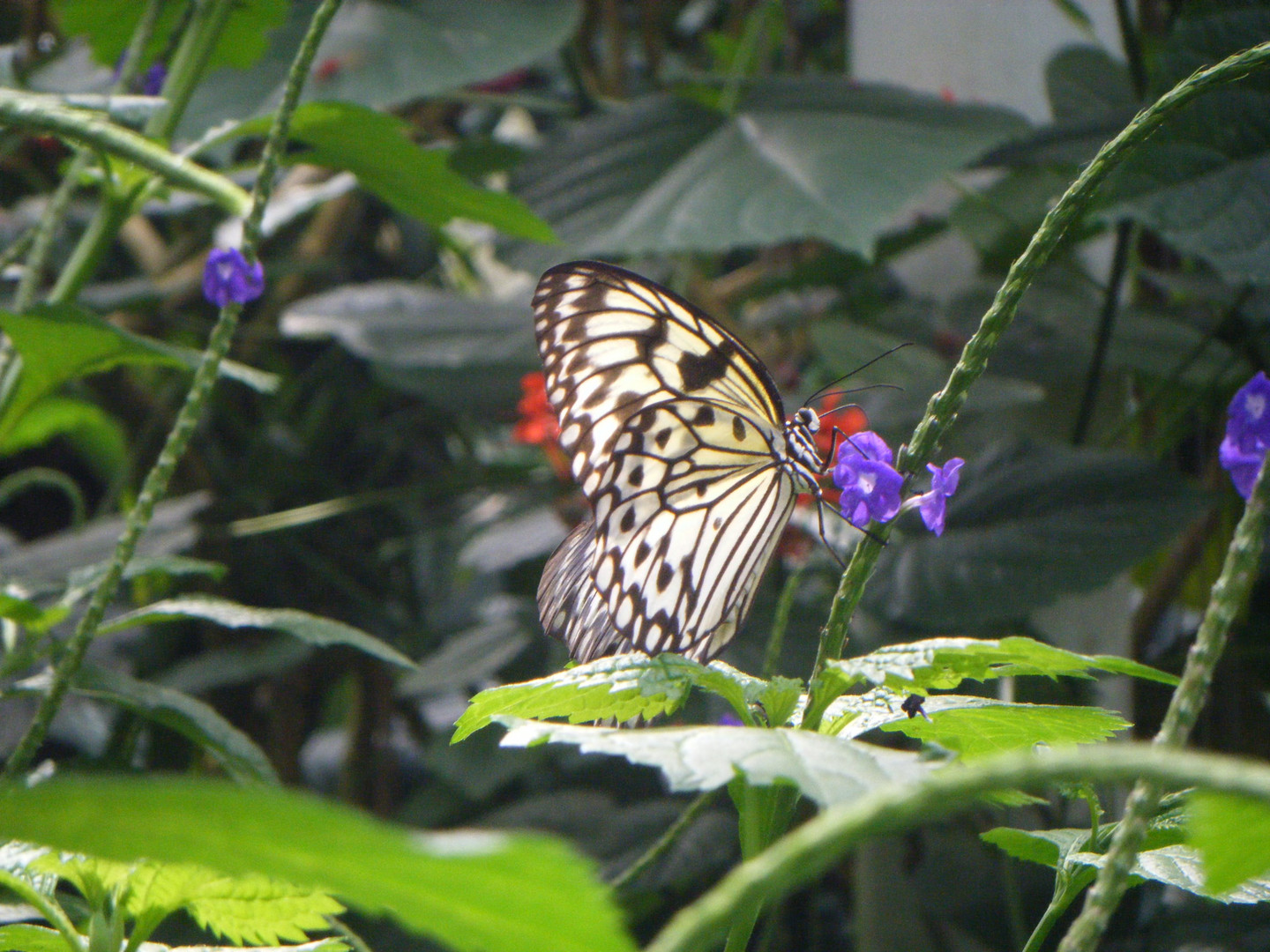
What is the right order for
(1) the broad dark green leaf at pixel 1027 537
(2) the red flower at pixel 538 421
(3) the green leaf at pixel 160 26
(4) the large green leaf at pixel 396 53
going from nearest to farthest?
(3) the green leaf at pixel 160 26 < (1) the broad dark green leaf at pixel 1027 537 < (4) the large green leaf at pixel 396 53 < (2) the red flower at pixel 538 421

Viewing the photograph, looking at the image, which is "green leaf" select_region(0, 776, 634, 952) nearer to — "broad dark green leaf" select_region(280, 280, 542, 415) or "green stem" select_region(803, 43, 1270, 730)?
"green stem" select_region(803, 43, 1270, 730)

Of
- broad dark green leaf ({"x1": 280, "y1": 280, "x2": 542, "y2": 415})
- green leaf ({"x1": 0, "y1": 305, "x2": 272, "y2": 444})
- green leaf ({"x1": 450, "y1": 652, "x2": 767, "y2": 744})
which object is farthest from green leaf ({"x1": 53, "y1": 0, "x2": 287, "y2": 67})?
green leaf ({"x1": 450, "y1": 652, "x2": 767, "y2": 744})

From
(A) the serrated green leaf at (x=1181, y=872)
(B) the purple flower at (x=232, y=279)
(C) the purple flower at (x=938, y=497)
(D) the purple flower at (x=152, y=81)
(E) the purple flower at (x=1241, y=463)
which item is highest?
(D) the purple flower at (x=152, y=81)

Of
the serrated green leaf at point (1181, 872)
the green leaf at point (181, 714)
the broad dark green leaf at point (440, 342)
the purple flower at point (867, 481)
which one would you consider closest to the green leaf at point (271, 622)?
the green leaf at point (181, 714)

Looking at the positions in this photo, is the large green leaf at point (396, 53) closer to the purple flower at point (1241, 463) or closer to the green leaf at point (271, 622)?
the green leaf at point (271, 622)

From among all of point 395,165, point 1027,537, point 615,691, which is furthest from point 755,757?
point 1027,537

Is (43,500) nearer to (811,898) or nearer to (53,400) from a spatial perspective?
(53,400)
